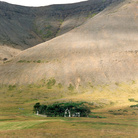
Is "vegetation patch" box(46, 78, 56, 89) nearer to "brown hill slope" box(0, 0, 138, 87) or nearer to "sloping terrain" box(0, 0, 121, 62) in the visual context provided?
"brown hill slope" box(0, 0, 138, 87)

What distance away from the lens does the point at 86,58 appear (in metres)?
98.4

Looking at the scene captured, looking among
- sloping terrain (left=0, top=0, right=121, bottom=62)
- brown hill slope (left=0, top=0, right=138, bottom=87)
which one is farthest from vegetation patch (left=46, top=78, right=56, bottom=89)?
sloping terrain (left=0, top=0, right=121, bottom=62)

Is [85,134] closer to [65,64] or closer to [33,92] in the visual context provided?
[33,92]

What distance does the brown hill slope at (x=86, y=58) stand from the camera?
8988 cm

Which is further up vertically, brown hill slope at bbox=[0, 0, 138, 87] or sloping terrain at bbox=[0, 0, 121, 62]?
sloping terrain at bbox=[0, 0, 121, 62]

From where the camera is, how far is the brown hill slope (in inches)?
3538

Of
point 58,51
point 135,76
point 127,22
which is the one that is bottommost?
point 135,76

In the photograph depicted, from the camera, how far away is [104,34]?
114 metres

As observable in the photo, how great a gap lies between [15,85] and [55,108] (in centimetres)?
4735

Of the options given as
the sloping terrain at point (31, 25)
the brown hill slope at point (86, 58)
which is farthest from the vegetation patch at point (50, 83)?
the sloping terrain at point (31, 25)

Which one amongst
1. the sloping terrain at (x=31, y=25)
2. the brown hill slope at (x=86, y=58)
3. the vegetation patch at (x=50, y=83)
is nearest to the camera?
the vegetation patch at (x=50, y=83)

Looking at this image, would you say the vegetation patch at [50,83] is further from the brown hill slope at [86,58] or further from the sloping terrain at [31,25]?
the sloping terrain at [31,25]

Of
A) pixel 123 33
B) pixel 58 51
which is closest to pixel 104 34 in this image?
pixel 123 33

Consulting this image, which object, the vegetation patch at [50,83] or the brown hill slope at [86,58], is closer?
the vegetation patch at [50,83]
